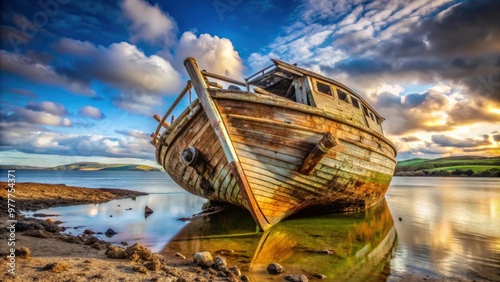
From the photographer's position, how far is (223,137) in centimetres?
686

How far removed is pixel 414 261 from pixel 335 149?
3356 mm

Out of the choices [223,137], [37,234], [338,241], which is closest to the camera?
[37,234]

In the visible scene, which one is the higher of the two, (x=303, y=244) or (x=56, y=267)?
(x=56, y=267)

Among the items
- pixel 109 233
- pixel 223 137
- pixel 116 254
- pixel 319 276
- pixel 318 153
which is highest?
pixel 223 137

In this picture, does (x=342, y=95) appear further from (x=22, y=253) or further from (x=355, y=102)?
(x=22, y=253)

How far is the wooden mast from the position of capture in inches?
268

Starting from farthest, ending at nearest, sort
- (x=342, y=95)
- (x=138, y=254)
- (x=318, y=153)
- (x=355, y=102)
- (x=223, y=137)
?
(x=355, y=102) < (x=342, y=95) < (x=318, y=153) < (x=223, y=137) < (x=138, y=254)

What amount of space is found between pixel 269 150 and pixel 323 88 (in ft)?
11.5

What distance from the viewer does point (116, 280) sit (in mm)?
3707

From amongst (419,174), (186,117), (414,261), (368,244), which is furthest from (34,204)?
(419,174)

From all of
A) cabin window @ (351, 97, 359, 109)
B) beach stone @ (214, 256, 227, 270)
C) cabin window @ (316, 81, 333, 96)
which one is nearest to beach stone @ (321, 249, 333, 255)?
beach stone @ (214, 256, 227, 270)

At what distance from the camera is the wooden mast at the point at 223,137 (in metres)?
6.80

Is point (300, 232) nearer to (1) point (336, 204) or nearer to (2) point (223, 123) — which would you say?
(1) point (336, 204)

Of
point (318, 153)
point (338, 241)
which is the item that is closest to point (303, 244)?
point (338, 241)
